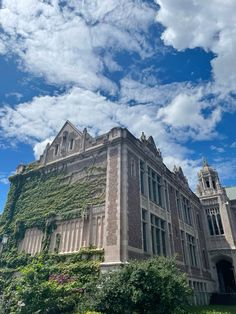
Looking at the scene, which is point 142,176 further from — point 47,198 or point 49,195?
point 47,198

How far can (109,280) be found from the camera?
13.1 metres

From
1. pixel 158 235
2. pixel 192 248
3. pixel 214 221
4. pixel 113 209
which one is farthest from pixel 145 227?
pixel 214 221

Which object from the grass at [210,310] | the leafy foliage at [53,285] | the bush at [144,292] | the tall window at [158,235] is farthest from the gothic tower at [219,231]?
the bush at [144,292]

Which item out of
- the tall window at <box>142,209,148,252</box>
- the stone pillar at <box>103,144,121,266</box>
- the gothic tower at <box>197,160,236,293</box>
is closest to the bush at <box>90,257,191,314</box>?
the stone pillar at <box>103,144,121,266</box>

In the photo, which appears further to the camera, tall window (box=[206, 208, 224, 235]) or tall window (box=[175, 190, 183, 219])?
tall window (box=[206, 208, 224, 235])

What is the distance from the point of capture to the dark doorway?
3538cm

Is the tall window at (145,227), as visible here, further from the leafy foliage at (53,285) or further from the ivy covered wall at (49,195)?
the leafy foliage at (53,285)

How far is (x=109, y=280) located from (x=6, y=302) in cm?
973

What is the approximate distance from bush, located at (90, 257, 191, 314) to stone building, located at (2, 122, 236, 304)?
318cm

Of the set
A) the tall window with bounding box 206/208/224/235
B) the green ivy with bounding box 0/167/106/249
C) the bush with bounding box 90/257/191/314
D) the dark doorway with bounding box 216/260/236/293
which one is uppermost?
the tall window with bounding box 206/208/224/235

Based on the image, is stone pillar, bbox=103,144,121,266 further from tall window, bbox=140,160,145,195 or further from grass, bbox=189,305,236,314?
grass, bbox=189,305,236,314

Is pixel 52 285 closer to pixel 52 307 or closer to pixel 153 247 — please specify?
pixel 52 307

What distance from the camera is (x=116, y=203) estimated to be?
18.2m

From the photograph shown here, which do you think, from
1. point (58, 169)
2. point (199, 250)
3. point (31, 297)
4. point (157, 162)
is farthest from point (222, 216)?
point (31, 297)
